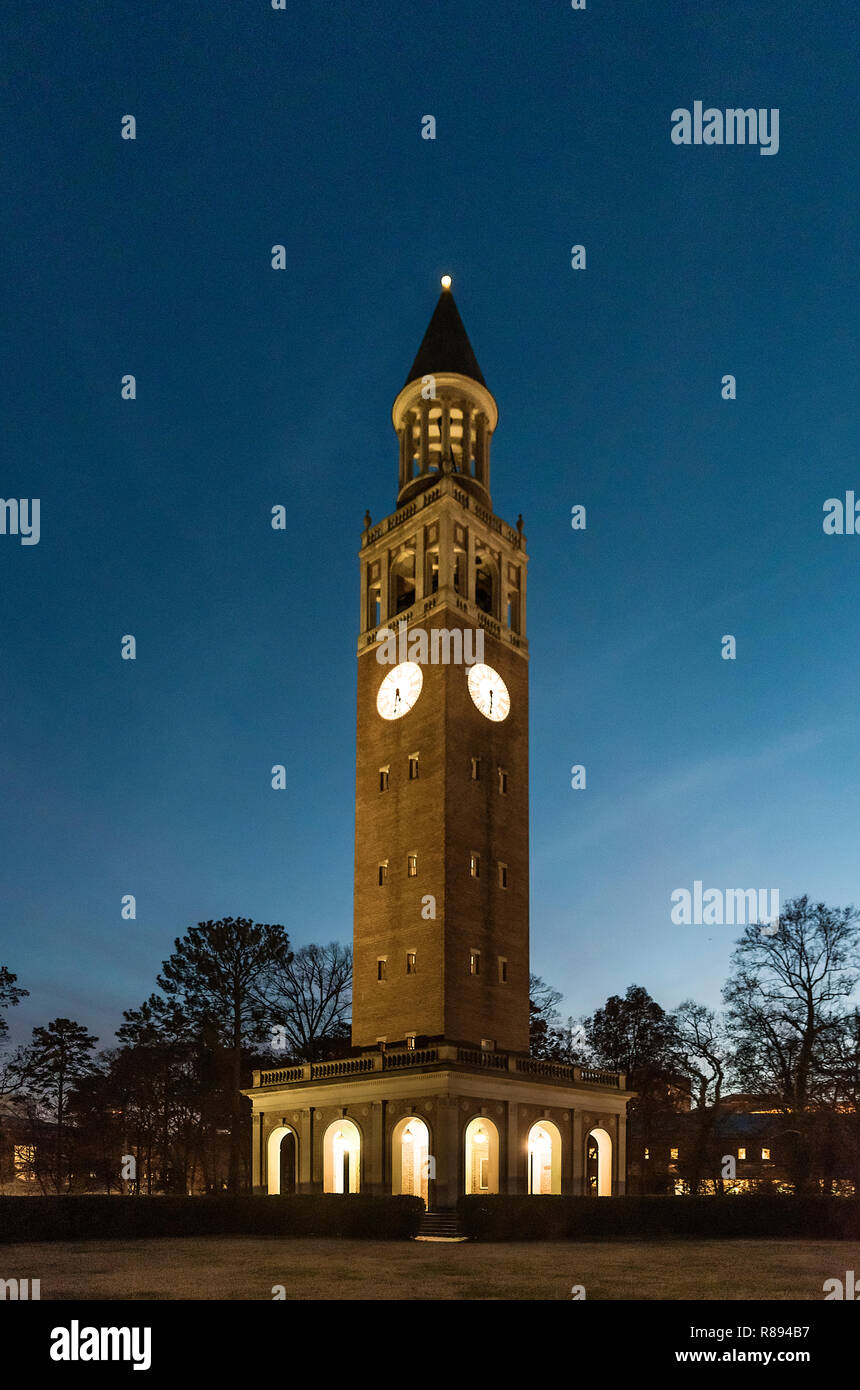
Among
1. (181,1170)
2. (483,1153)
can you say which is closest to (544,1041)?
(181,1170)

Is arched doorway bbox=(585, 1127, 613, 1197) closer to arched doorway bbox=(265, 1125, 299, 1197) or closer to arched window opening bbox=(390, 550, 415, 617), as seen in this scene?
arched doorway bbox=(265, 1125, 299, 1197)

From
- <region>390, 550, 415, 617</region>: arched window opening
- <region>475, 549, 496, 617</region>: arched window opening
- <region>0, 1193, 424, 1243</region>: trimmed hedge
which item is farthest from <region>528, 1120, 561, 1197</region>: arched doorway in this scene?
<region>390, 550, 415, 617</region>: arched window opening

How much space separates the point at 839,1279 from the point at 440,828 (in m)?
29.5

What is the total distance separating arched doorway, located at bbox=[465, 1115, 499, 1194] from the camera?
151 ft

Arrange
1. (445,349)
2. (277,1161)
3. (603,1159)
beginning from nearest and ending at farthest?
(277,1161) < (603,1159) < (445,349)

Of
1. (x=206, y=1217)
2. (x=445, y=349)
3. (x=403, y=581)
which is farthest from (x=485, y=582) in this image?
(x=206, y=1217)

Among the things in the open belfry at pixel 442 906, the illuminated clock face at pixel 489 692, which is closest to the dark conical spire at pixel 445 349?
the open belfry at pixel 442 906

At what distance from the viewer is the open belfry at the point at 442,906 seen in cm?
4619

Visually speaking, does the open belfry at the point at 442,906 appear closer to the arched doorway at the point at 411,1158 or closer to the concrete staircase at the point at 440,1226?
the arched doorway at the point at 411,1158

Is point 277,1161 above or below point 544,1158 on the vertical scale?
below

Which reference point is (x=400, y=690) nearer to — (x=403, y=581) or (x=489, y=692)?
(x=489, y=692)

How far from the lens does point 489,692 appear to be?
57500 mm

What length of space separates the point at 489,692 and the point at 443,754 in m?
5.90
